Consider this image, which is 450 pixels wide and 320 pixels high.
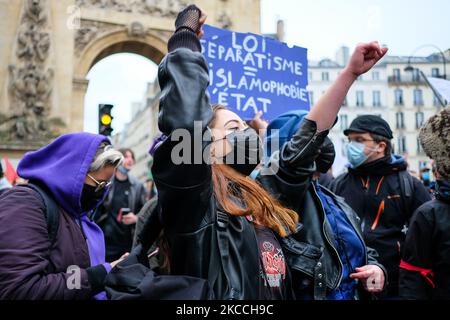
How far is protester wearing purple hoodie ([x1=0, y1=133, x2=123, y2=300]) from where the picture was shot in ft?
6.31

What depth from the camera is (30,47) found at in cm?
1213

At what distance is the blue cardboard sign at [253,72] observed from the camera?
15.1 feet

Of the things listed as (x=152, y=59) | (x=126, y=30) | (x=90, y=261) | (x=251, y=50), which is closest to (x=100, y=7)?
(x=126, y=30)

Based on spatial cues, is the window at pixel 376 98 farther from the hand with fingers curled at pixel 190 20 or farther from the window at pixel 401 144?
the hand with fingers curled at pixel 190 20

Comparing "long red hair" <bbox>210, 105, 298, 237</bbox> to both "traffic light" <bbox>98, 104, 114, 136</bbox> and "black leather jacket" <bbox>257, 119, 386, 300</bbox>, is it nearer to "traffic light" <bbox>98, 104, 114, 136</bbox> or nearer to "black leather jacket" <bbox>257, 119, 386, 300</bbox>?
"black leather jacket" <bbox>257, 119, 386, 300</bbox>

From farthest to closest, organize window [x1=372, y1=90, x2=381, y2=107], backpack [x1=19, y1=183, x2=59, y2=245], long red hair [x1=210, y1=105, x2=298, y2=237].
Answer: window [x1=372, y1=90, x2=381, y2=107]
backpack [x1=19, y1=183, x2=59, y2=245]
long red hair [x1=210, y1=105, x2=298, y2=237]

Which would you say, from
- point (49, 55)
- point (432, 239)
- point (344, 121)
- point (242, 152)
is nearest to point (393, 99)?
point (344, 121)

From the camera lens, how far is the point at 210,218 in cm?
161

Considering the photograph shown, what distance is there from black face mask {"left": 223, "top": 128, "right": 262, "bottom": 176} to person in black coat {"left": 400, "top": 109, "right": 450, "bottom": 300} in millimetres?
986

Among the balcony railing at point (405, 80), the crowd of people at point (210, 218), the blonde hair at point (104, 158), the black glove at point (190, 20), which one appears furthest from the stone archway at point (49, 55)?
the balcony railing at point (405, 80)

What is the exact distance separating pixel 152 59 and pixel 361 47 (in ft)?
49.3

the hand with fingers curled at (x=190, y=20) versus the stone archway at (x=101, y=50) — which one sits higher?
the stone archway at (x=101, y=50)

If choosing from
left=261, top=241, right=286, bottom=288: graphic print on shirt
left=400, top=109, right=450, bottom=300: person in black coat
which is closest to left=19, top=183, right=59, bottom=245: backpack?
left=261, top=241, right=286, bottom=288: graphic print on shirt

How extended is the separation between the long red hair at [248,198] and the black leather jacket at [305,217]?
204 mm
